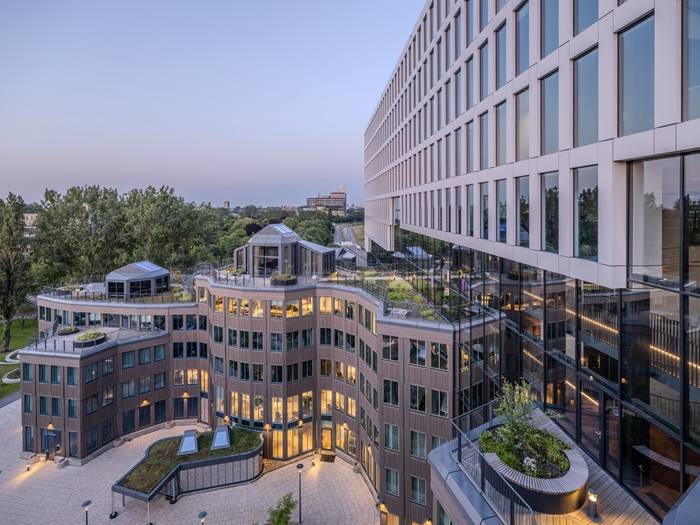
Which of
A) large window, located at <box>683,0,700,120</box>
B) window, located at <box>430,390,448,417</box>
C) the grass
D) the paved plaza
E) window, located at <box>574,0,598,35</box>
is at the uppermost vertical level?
window, located at <box>574,0,598,35</box>

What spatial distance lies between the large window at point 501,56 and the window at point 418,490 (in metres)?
19.8

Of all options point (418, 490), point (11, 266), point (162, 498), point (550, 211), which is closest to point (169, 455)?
point (162, 498)

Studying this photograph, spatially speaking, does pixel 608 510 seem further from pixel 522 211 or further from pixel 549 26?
pixel 549 26

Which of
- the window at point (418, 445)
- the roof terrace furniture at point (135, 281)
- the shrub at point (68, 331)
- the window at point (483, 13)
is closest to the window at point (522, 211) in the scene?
the window at point (483, 13)

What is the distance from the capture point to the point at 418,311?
23094mm

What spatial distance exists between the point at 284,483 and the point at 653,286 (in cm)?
2591

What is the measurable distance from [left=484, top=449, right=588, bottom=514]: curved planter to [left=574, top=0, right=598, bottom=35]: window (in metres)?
10.9

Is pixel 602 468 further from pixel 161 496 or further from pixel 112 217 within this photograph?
pixel 112 217

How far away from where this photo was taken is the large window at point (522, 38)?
1366 centimetres

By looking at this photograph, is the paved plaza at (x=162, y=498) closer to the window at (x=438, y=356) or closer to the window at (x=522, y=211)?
the window at (x=438, y=356)

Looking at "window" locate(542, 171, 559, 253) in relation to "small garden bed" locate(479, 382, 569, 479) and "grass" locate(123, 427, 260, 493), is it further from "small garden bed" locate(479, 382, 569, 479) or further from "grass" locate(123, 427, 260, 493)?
"grass" locate(123, 427, 260, 493)

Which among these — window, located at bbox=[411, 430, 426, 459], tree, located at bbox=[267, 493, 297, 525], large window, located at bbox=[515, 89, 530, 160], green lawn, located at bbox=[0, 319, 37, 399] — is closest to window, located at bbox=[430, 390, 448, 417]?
window, located at bbox=[411, 430, 426, 459]

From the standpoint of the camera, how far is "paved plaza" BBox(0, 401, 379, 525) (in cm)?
2416

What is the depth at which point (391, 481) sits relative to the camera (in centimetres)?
2348
